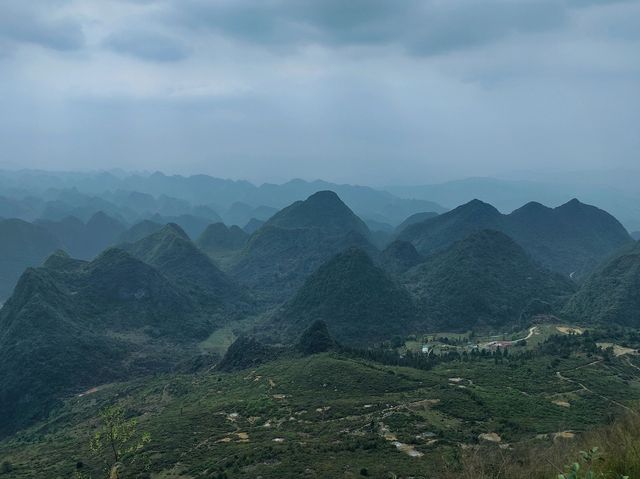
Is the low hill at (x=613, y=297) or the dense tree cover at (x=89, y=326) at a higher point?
the low hill at (x=613, y=297)

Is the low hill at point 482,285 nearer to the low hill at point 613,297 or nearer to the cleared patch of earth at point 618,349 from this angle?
the low hill at point 613,297

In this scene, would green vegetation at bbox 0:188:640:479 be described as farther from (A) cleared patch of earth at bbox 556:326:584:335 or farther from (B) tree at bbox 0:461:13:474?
(A) cleared patch of earth at bbox 556:326:584:335

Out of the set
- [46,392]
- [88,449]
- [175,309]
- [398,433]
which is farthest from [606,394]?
[175,309]

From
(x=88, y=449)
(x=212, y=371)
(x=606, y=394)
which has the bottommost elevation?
(x=212, y=371)

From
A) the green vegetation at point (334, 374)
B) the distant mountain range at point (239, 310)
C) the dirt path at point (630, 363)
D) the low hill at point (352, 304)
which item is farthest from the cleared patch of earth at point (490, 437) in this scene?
the low hill at point (352, 304)

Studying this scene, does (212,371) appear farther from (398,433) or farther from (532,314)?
(532,314)

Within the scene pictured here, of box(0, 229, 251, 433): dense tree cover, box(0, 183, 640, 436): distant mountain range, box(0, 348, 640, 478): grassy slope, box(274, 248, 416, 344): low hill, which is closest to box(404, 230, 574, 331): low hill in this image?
box(0, 183, 640, 436): distant mountain range

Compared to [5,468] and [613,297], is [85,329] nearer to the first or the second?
[5,468]
